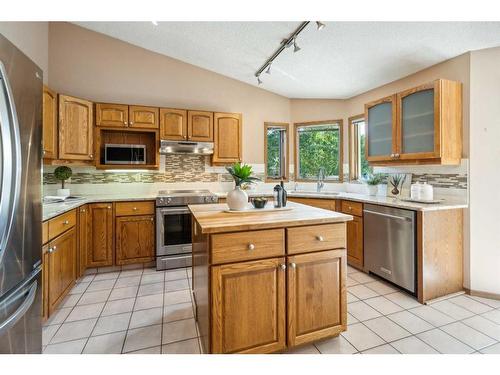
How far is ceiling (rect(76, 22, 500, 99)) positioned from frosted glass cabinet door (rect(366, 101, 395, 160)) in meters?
0.46

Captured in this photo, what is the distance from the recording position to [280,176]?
4594mm

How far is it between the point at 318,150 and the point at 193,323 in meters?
3.45

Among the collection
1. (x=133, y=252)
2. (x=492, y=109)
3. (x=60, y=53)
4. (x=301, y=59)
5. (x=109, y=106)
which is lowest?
(x=133, y=252)

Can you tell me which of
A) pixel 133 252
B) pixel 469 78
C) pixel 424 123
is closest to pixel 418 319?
pixel 424 123

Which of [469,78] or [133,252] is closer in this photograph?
[469,78]

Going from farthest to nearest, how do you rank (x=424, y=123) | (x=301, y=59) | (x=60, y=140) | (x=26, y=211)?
(x=301, y=59) → (x=60, y=140) → (x=424, y=123) → (x=26, y=211)

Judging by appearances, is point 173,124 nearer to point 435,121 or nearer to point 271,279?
point 271,279

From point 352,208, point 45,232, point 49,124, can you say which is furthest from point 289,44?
point 45,232

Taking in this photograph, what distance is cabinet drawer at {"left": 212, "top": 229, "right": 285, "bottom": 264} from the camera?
1.45 m

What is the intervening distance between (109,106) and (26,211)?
101 inches

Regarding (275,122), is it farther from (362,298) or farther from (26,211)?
(26,211)

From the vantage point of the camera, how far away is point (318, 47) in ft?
9.16

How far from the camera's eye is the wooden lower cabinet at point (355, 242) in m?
3.13
